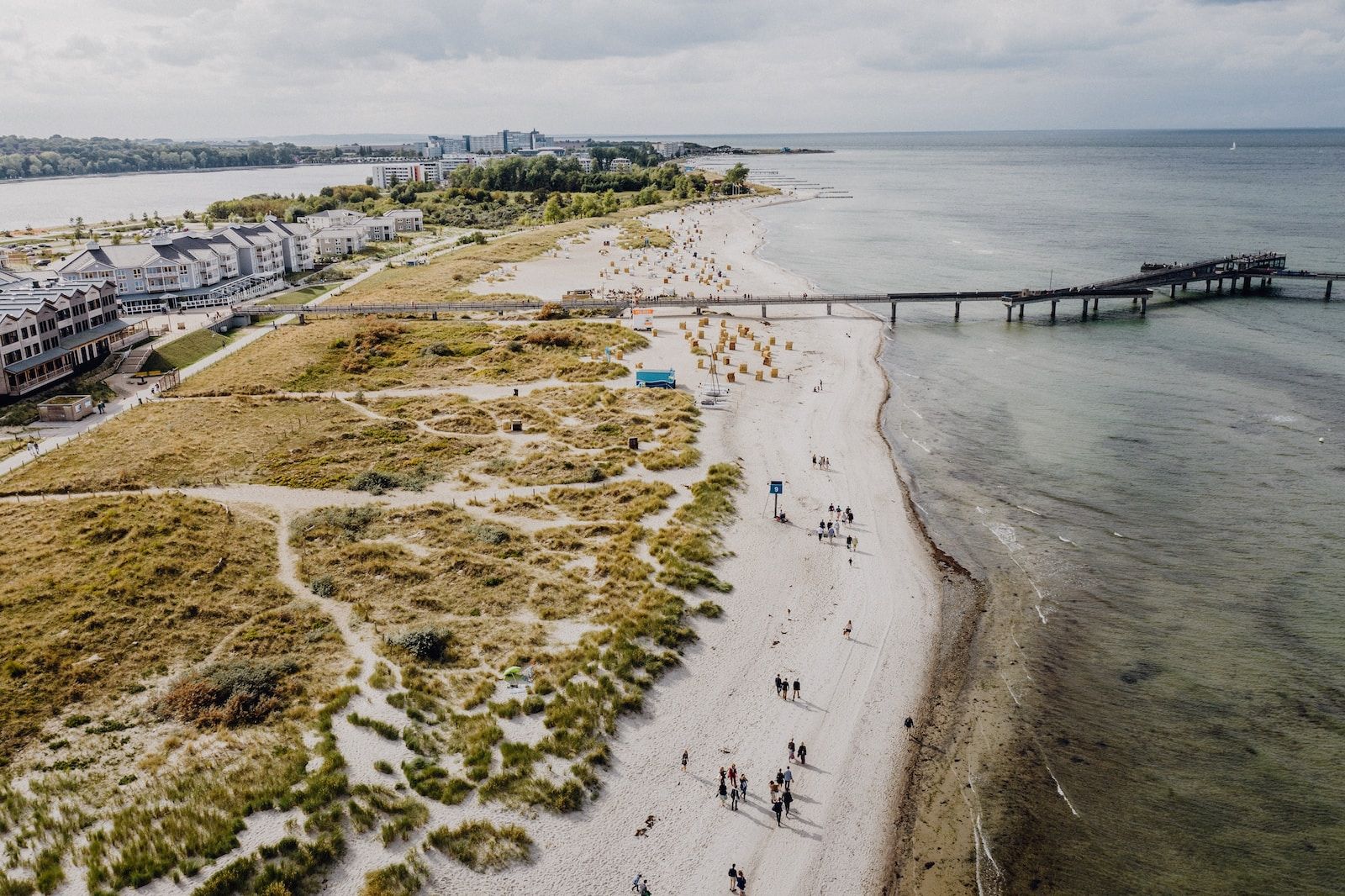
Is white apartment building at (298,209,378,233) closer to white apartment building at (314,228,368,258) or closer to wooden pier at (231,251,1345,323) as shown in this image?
white apartment building at (314,228,368,258)

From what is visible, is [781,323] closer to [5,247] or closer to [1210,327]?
[1210,327]

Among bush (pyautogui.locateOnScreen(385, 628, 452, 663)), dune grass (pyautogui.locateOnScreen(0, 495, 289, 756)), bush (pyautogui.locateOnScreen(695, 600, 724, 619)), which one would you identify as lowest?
bush (pyautogui.locateOnScreen(695, 600, 724, 619))

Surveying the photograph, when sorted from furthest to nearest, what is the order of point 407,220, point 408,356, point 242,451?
point 407,220 → point 408,356 → point 242,451

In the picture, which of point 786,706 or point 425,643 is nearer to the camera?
point 786,706

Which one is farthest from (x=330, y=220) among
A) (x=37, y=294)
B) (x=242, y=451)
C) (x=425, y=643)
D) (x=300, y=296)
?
(x=425, y=643)

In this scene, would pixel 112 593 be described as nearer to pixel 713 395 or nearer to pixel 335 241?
pixel 713 395

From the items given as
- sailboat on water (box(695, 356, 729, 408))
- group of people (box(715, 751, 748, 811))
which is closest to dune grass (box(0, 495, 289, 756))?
group of people (box(715, 751, 748, 811))

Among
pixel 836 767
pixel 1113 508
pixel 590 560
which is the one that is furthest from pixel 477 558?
pixel 1113 508

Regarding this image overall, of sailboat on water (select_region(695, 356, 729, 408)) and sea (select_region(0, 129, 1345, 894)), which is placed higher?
sailboat on water (select_region(695, 356, 729, 408))
